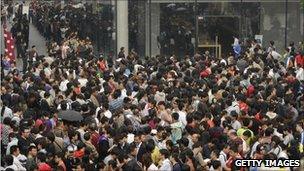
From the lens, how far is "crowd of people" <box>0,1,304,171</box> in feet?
45.8

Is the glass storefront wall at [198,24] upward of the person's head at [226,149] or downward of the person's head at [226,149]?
upward

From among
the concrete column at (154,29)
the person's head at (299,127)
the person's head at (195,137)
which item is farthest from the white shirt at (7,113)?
the concrete column at (154,29)

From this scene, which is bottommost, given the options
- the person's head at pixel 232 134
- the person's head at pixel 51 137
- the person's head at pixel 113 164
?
the person's head at pixel 113 164

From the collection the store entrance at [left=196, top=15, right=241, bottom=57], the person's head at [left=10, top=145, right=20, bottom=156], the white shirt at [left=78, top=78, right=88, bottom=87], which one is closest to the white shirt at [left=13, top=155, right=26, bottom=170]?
the person's head at [left=10, top=145, right=20, bottom=156]

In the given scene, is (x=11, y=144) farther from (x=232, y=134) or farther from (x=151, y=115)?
(x=232, y=134)

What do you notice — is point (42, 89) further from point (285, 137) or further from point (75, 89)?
point (285, 137)

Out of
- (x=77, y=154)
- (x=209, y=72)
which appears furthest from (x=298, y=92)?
(x=77, y=154)

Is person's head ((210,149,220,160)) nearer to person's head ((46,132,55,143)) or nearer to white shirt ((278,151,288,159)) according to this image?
white shirt ((278,151,288,159))

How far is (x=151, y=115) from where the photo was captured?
17.0 m

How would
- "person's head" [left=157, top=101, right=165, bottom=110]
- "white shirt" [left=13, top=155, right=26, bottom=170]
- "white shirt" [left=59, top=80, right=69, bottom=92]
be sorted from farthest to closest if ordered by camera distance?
"white shirt" [left=59, top=80, right=69, bottom=92] < "person's head" [left=157, top=101, right=165, bottom=110] < "white shirt" [left=13, top=155, right=26, bottom=170]

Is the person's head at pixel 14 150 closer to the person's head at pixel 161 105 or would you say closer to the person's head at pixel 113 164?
the person's head at pixel 113 164

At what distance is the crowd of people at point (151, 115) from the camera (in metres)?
14.0

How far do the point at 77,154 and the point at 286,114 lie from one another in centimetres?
553

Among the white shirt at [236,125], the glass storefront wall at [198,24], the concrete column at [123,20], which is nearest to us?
the white shirt at [236,125]
